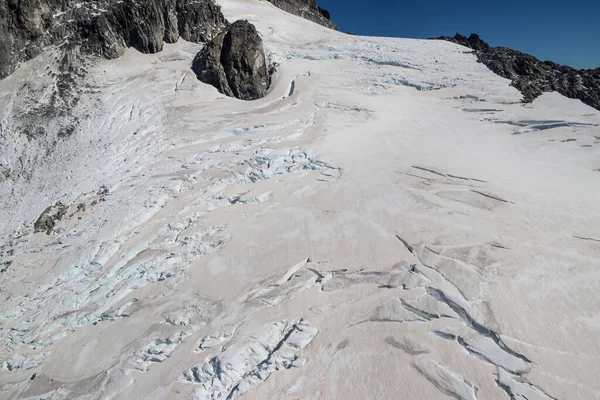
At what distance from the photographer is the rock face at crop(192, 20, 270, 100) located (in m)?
17.0

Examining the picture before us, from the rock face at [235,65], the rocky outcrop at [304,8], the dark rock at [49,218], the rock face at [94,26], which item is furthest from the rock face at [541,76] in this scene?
the dark rock at [49,218]

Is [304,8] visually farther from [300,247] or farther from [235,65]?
[300,247]

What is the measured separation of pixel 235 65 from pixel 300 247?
12055mm

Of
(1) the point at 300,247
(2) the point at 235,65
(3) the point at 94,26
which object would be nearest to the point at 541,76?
(2) the point at 235,65

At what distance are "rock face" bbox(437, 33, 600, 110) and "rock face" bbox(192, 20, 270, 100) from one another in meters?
12.3

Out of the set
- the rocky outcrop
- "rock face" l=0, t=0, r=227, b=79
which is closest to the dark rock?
"rock face" l=0, t=0, r=227, b=79

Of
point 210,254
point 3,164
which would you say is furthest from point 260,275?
point 3,164

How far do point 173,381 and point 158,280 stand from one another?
2831mm

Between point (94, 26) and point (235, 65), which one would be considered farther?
point (94, 26)

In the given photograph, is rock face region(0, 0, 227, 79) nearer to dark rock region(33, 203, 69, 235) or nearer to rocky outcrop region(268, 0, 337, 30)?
dark rock region(33, 203, 69, 235)

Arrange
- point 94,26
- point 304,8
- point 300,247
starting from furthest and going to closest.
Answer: point 304,8 → point 94,26 → point 300,247

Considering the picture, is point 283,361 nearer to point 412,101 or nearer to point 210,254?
point 210,254

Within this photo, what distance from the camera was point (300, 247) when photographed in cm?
856

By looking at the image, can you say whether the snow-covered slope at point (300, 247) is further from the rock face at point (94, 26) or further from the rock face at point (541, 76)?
the rock face at point (94, 26)
